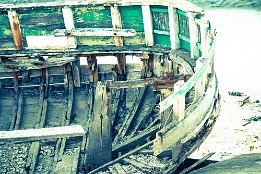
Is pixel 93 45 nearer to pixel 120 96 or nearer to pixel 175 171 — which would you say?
pixel 120 96

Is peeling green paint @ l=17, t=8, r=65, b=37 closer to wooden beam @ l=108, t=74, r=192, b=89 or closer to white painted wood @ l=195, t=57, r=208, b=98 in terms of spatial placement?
wooden beam @ l=108, t=74, r=192, b=89

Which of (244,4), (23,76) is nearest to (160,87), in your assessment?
(23,76)

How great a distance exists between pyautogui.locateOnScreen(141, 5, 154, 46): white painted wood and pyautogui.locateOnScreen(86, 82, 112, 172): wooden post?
7.89ft

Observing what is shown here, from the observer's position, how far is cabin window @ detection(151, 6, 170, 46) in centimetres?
855

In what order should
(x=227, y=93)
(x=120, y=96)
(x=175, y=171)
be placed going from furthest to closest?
(x=227, y=93) < (x=120, y=96) < (x=175, y=171)

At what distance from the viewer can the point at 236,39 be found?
17422mm

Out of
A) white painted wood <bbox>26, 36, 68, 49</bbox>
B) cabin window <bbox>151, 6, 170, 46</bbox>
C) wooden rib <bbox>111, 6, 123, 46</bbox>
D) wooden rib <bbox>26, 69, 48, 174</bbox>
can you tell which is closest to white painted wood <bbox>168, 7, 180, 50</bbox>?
cabin window <bbox>151, 6, 170, 46</bbox>

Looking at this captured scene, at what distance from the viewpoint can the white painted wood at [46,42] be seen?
898cm

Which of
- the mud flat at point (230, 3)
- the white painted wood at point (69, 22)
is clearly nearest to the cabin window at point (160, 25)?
the white painted wood at point (69, 22)

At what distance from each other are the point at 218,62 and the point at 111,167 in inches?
398

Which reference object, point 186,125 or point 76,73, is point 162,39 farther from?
point 186,125

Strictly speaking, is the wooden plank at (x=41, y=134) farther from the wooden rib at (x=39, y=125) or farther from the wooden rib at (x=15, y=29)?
the wooden rib at (x=15, y=29)

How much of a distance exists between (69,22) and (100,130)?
3089 millimetres

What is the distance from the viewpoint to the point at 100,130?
675 cm
